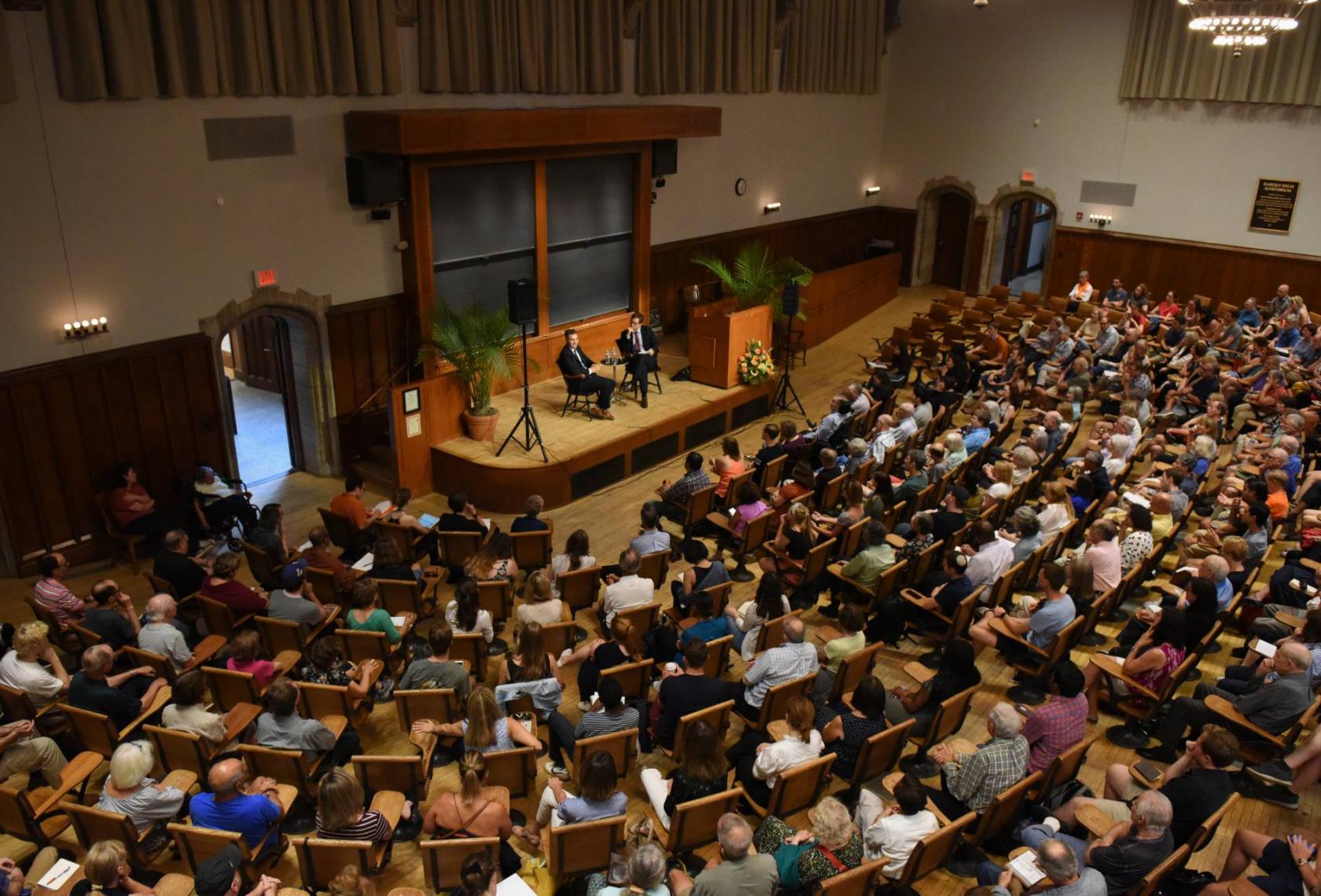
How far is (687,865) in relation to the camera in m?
5.33

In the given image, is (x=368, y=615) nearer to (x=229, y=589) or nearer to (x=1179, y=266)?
(x=229, y=589)

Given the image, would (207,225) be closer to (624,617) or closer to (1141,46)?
(624,617)

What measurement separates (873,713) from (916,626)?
2297 mm

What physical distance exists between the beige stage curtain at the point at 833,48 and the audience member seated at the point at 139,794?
14.7 metres

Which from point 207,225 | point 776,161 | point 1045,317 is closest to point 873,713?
point 207,225

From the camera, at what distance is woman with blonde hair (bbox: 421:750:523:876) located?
4902 mm

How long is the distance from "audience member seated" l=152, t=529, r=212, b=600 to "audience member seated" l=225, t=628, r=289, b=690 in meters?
1.53

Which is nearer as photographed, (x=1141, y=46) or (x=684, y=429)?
(x=684, y=429)

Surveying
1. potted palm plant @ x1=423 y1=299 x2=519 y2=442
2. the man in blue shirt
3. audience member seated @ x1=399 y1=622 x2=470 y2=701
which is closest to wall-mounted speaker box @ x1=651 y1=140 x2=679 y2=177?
potted palm plant @ x1=423 y1=299 x2=519 y2=442

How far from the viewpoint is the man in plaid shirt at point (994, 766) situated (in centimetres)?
521

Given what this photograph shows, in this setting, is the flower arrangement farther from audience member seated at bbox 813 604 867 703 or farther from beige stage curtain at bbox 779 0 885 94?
audience member seated at bbox 813 604 867 703

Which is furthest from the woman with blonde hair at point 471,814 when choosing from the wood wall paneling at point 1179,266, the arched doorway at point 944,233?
the arched doorway at point 944,233

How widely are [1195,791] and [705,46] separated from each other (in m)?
12.6

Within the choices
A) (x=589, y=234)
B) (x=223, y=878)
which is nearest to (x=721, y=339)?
(x=589, y=234)
